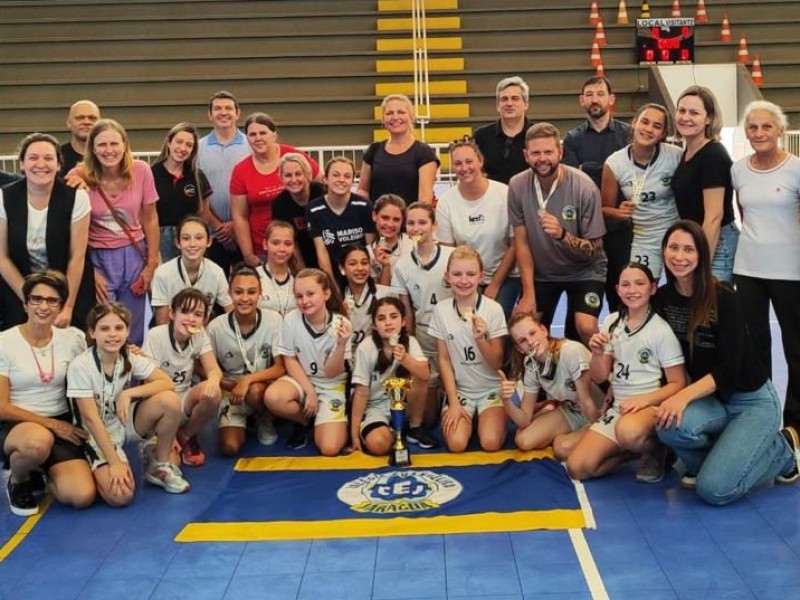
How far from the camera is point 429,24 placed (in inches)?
619

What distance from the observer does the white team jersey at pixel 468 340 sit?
202 inches

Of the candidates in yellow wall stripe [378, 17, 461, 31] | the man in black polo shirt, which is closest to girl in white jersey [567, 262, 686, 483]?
the man in black polo shirt

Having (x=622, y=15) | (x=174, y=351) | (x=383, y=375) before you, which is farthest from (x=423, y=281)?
(x=622, y=15)

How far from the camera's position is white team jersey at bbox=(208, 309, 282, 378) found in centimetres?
532

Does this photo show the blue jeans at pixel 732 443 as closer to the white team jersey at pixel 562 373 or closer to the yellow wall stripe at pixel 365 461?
the white team jersey at pixel 562 373

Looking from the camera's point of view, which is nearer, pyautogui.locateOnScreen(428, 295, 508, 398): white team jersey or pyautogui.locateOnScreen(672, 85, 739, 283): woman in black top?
pyautogui.locateOnScreen(672, 85, 739, 283): woman in black top

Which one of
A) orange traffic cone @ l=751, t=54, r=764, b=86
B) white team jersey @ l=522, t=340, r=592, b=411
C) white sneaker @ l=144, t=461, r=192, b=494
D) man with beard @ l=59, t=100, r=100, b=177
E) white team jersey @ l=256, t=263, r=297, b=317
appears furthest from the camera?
orange traffic cone @ l=751, t=54, r=764, b=86

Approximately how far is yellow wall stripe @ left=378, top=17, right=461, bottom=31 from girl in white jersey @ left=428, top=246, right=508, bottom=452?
11386mm

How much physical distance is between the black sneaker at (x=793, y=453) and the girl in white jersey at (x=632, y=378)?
574 mm

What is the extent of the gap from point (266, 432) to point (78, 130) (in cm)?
235

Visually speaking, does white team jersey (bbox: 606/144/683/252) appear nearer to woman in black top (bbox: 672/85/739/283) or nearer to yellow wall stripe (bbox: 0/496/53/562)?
woman in black top (bbox: 672/85/739/283)

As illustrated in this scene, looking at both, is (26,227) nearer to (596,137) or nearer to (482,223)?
(482,223)

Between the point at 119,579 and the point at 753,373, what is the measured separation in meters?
2.94

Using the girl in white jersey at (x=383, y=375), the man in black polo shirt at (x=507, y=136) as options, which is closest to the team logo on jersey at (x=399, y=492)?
the girl in white jersey at (x=383, y=375)
